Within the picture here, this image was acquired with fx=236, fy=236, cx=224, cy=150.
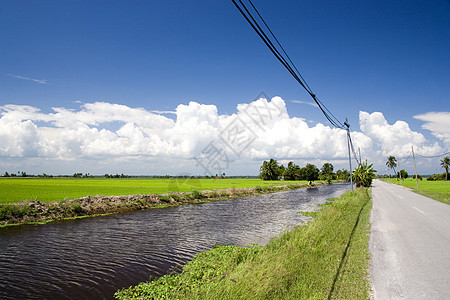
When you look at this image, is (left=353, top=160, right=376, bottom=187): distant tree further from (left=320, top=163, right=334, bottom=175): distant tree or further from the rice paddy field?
(left=320, top=163, right=334, bottom=175): distant tree

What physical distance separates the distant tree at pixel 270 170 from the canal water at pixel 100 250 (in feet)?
365

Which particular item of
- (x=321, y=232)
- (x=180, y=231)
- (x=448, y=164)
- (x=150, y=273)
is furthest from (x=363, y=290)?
(x=448, y=164)

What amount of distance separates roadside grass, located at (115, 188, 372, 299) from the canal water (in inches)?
56.0

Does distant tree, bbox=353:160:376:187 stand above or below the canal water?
above

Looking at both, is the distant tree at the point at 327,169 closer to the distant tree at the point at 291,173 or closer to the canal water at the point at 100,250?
the distant tree at the point at 291,173

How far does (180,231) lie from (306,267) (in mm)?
10808

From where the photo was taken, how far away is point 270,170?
423 ft

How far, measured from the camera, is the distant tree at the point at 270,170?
128875 millimetres

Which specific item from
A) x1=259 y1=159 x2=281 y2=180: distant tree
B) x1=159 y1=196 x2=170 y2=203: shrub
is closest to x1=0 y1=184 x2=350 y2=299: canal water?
x1=159 y1=196 x2=170 y2=203: shrub

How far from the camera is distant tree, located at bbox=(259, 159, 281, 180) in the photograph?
128875 mm

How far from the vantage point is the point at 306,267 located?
6.82m

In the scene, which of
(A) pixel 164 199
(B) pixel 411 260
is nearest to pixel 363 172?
(A) pixel 164 199

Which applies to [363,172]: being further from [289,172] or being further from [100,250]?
[289,172]

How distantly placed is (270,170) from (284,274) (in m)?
125
